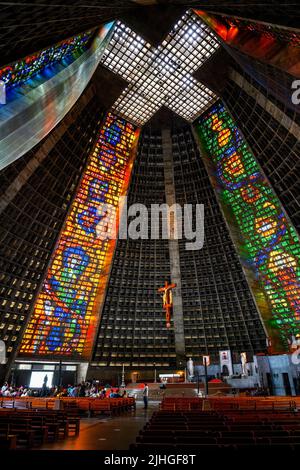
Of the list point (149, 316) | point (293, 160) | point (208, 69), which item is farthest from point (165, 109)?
point (149, 316)

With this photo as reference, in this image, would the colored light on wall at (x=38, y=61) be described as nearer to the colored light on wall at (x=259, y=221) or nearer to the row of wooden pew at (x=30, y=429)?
the row of wooden pew at (x=30, y=429)

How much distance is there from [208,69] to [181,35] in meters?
5.27

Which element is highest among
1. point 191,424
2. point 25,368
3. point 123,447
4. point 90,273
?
point 90,273

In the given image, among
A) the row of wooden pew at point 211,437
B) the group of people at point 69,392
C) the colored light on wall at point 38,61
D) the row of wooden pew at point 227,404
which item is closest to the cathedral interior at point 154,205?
the colored light on wall at point 38,61

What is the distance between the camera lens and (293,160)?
31.6m

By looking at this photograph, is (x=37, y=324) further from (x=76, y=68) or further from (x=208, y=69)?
(x=208, y=69)

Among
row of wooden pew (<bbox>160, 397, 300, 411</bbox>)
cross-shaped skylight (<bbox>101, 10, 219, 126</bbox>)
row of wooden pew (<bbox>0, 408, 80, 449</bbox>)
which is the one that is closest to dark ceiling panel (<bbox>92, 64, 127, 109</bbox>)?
cross-shaped skylight (<bbox>101, 10, 219, 126</bbox>)

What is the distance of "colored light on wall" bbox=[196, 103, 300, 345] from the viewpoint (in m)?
38.1

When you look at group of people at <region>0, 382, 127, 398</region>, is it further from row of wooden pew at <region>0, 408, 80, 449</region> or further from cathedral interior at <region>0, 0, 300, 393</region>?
row of wooden pew at <region>0, 408, 80, 449</region>

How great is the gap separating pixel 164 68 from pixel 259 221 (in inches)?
946

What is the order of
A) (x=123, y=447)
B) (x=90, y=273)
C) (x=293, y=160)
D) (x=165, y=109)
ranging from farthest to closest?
1. (x=165, y=109)
2. (x=90, y=273)
3. (x=293, y=160)
4. (x=123, y=447)

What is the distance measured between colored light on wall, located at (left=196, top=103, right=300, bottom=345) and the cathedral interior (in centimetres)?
18

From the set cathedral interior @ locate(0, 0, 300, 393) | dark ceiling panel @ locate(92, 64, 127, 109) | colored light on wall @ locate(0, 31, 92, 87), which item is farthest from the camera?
dark ceiling panel @ locate(92, 64, 127, 109)

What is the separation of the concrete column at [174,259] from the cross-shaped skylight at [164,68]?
546 centimetres
